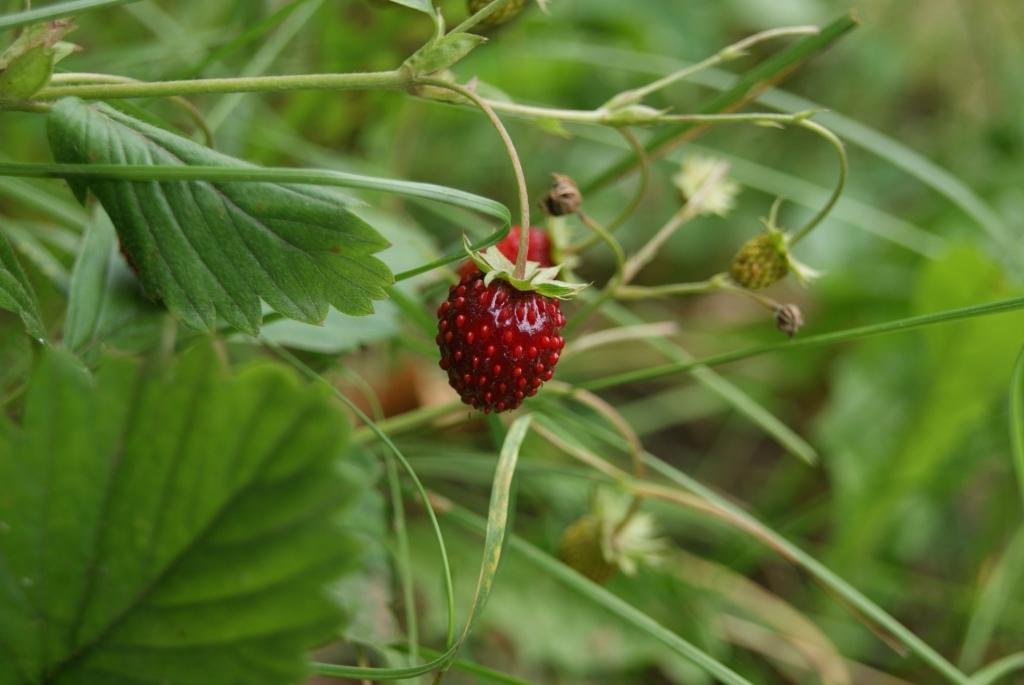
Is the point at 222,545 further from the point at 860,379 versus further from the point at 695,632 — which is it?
the point at 860,379

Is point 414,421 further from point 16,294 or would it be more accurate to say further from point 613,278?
point 16,294

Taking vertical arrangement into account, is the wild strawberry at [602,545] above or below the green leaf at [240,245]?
below

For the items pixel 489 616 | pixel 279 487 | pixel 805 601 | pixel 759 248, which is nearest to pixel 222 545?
pixel 279 487

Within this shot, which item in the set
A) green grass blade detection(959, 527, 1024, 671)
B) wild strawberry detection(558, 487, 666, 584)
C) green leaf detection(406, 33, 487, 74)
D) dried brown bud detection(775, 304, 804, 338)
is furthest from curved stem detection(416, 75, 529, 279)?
green grass blade detection(959, 527, 1024, 671)

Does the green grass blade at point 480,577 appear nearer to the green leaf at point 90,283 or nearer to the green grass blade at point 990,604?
the green leaf at point 90,283

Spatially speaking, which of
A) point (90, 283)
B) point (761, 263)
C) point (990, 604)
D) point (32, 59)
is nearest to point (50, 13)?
point (32, 59)

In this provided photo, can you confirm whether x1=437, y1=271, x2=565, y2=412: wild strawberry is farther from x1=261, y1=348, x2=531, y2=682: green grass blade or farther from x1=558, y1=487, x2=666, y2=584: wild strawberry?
x1=558, y1=487, x2=666, y2=584: wild strawberry

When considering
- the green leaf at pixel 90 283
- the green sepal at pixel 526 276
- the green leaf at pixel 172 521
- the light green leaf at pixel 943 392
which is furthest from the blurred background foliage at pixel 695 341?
the green leaf at pixel 172 521
